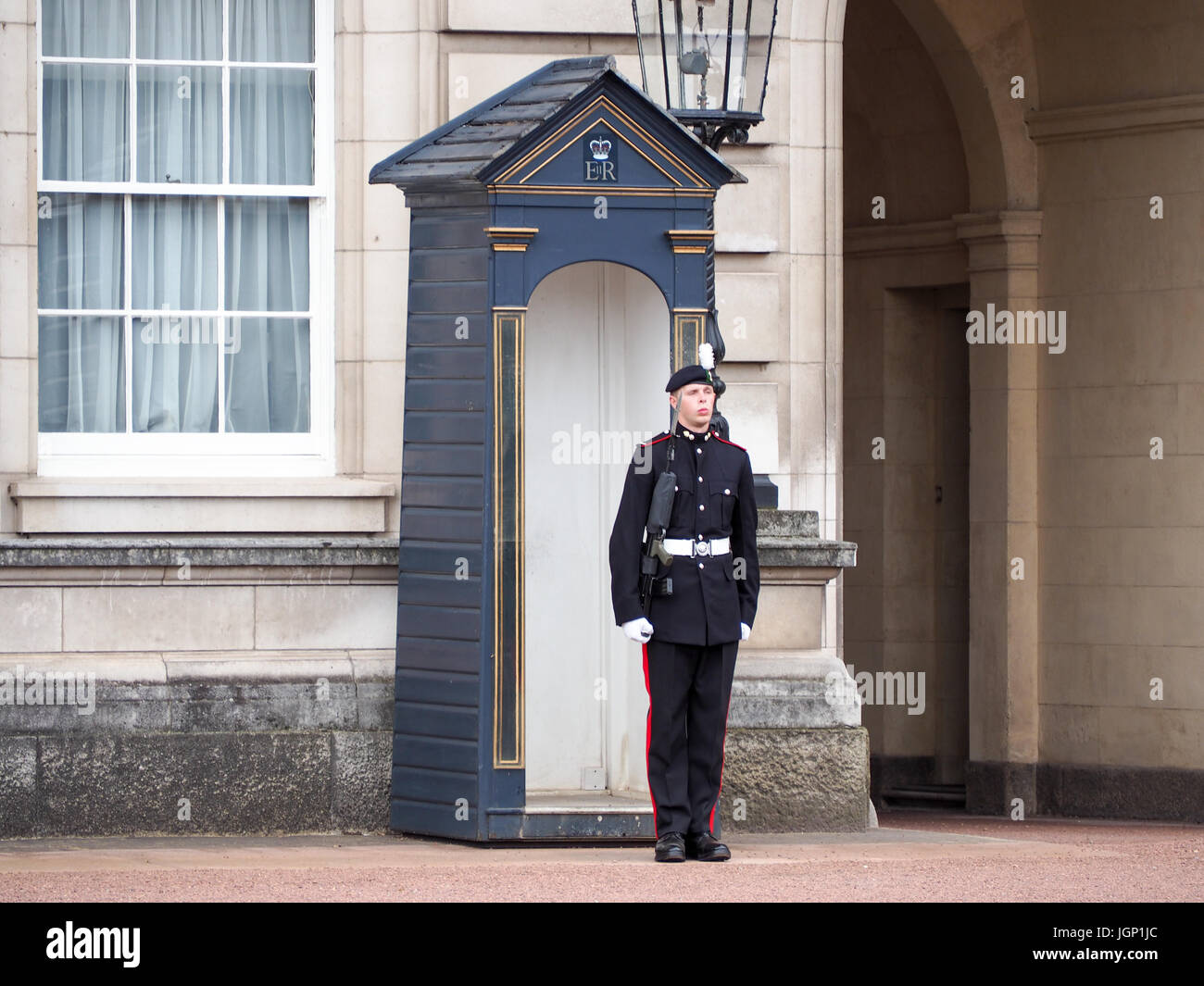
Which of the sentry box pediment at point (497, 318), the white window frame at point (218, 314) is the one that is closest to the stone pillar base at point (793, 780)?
the sentry box pediment at point (497, 318)

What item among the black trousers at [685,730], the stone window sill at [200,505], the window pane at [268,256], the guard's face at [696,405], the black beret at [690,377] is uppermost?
the window pane at [268,256]

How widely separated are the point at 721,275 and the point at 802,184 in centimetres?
52

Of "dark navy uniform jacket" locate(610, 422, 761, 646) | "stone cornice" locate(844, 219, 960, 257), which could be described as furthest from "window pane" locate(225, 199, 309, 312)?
"stone cornice" locate(844, 219, 960, 257)

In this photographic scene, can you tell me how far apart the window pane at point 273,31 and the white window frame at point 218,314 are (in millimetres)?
43

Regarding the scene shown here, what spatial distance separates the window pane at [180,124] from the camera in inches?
346

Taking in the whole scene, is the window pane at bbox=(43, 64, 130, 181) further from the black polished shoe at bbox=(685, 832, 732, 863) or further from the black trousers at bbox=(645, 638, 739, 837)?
the black polished shoe at bbox=(685, 832, 732, 863)

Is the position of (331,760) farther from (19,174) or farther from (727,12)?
(727,12)

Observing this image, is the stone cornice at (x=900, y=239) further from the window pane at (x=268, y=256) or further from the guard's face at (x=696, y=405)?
the guard's face at (x=696, y=405)

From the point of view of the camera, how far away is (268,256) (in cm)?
886

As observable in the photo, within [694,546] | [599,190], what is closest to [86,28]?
[599,190]

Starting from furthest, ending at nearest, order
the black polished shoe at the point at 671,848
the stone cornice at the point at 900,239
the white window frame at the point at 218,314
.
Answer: the stone cornice at the point at 900,239, the white window frame at the point at 218,314, the black polished shoe at the point at 671,848

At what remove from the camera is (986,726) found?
13023mm

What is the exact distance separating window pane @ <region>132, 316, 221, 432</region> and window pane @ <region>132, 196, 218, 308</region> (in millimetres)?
90

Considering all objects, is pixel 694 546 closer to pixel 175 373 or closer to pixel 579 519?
pixel 579 519
